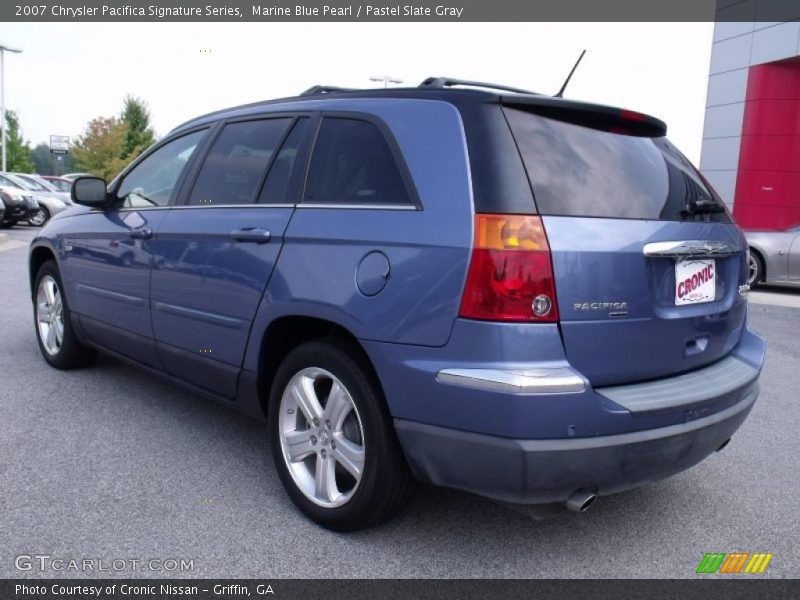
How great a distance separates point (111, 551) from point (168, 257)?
1.54 m

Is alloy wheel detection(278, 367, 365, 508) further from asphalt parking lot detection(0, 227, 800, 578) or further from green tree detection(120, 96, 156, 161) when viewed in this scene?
green tree detection(120, 96, 156, 161)

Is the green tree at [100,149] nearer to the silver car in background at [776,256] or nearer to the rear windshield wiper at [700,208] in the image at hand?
the silver car in background at [776,256]

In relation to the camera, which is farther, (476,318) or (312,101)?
(312,101)

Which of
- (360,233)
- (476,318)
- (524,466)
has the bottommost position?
(524,466)

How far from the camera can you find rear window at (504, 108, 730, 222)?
8.00 feet

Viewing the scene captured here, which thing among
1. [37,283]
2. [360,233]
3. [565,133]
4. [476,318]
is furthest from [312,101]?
[37,283]

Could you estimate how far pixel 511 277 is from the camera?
2.28 metres

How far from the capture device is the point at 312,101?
3.25m

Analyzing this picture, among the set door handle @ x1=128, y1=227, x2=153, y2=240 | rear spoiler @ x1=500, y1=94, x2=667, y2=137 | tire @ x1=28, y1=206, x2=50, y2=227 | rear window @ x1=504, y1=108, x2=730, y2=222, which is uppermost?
rear spoiler @ x1=500, y1=94, x2=667, y2=137

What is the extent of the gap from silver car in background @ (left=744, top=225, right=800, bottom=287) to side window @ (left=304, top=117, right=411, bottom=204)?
1010 centimetres

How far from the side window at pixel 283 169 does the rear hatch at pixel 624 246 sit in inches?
43.1

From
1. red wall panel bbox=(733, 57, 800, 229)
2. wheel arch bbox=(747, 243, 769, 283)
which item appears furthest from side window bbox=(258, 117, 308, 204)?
red wall panel bbox=(733, 57, 800, 229)

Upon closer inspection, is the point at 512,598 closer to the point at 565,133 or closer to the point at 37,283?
the point at 565,133

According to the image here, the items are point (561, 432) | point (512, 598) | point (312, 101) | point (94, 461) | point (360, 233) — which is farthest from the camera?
point (94, 461)
